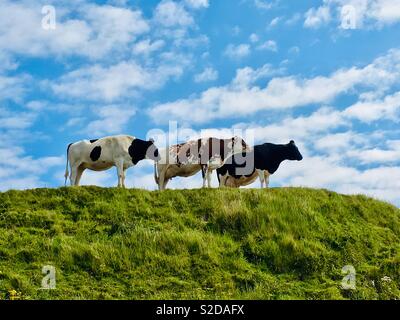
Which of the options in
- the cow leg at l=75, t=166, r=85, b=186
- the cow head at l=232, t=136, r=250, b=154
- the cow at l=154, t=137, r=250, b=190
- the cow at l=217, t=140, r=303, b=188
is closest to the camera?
the cow leg at l=75, t=166, r=85, b=186

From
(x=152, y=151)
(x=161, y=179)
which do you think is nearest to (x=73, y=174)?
Result: (x=152, y=151)

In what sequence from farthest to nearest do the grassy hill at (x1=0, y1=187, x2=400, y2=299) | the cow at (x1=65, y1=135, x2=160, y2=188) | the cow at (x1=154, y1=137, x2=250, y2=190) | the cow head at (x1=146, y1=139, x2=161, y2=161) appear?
the cow at (x1=154, y1=137, x2=250, y2=190) → the cow head at (x1=146, y1=139, x2=161, y2=161) → the cow at (x1=65, y1=135, x2=160, y2=188) → the grassy hill at (x1=0, y1=187, x2=400, y2=299)

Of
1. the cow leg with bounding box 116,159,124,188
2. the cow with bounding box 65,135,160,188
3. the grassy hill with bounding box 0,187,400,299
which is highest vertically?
the cow with bounding box 65,135,160,188

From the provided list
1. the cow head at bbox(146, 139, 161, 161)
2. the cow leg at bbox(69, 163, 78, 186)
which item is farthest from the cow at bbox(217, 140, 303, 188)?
the cow leg at bbox(69, 163, 78, 186)

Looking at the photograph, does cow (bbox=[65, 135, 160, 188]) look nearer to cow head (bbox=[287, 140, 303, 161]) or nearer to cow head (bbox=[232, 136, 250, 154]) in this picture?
cow head (bbox=[232, 136, 250, 154])

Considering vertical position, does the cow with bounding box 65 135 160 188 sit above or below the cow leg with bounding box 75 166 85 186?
above

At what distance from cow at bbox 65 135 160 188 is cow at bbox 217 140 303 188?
486 cm

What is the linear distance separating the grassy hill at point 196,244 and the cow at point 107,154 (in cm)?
415

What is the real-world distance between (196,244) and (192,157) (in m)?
11.1

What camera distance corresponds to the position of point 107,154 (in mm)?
29047

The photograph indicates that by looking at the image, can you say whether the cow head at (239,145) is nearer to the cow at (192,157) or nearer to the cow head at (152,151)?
the cow at (192,157)

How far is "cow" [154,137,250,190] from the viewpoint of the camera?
31.0 metres
